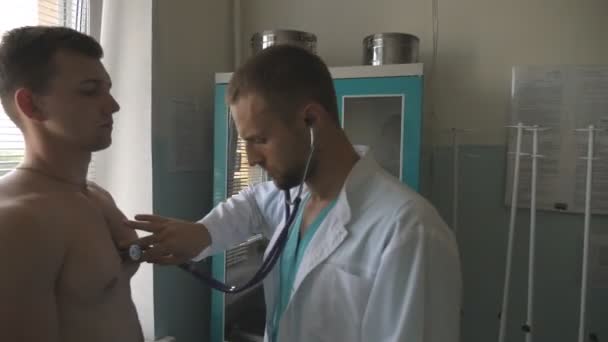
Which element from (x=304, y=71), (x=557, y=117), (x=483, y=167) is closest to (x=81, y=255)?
(x=304, y=71)

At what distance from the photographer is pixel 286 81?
3.39ft

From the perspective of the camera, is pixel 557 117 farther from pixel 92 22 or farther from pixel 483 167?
pixel 92 22

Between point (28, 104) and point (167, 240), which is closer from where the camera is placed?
point (28, 104)

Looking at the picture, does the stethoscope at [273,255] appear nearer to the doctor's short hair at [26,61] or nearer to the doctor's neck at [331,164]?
the doctor's neck at [331,164]

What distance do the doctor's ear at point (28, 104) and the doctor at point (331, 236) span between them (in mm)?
308

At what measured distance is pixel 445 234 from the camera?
94 centimetres

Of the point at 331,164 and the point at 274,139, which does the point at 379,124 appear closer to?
the point at 331,164

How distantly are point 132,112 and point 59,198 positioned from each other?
0.96 m

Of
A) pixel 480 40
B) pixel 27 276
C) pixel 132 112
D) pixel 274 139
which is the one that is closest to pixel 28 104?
pixel 27 276

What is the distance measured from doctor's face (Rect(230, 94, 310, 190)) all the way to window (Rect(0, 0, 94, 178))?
786mm

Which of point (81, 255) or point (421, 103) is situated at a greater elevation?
point (421, 103)

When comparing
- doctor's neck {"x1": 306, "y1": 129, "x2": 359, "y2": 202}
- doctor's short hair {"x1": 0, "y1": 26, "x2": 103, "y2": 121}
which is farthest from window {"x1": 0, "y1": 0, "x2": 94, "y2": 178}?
doctor's neck {"x1": 306, "y1": 129, "x2": 359, "y2": 202}

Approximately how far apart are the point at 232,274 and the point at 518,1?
174cm

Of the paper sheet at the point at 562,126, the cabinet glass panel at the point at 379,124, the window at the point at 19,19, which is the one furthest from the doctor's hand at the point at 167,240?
the paper sheet at the point at 562,126
